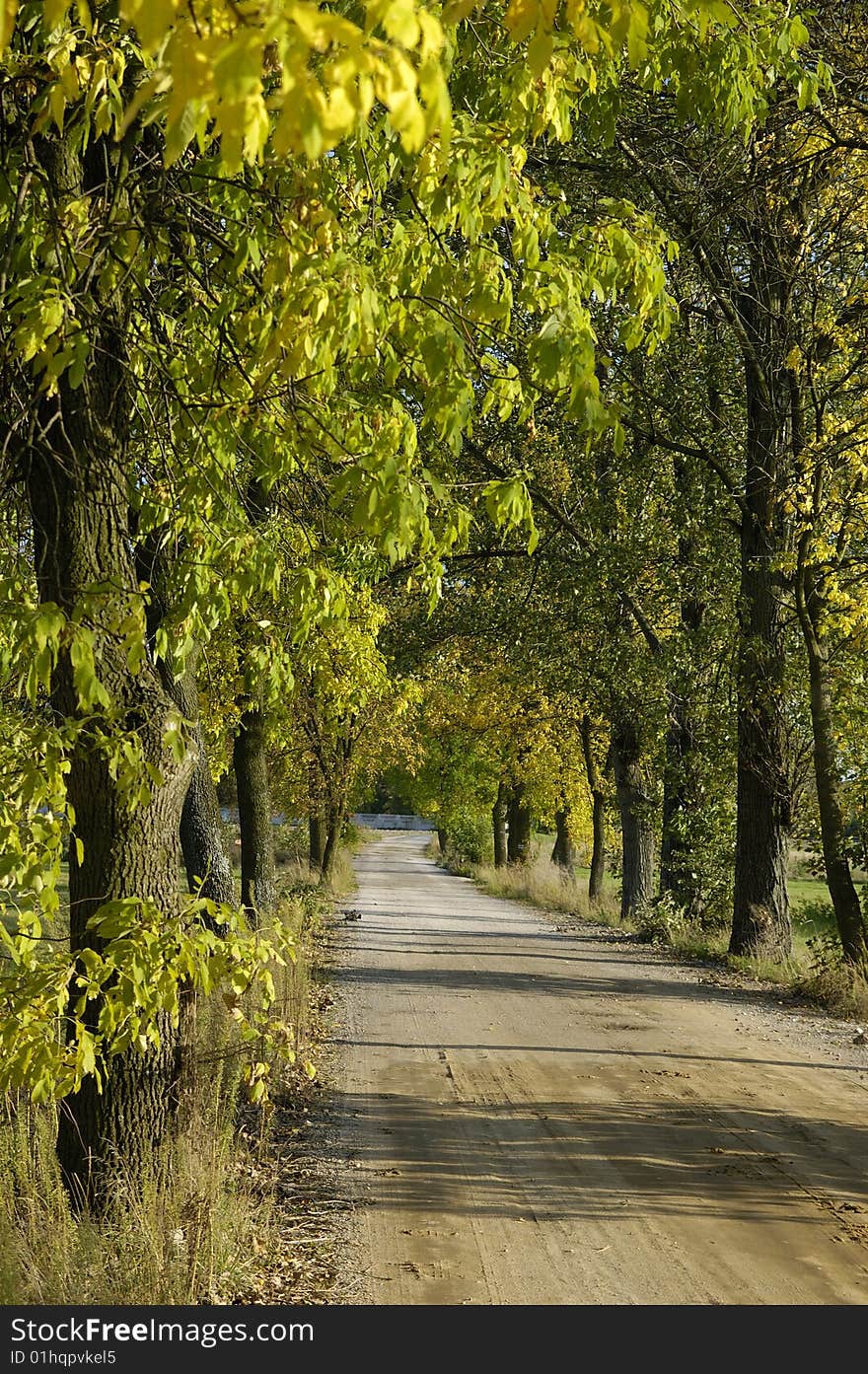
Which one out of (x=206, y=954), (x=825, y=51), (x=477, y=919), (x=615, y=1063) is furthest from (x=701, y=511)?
(x=206, y=954)

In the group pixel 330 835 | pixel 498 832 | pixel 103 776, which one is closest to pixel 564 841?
pixel 498 832

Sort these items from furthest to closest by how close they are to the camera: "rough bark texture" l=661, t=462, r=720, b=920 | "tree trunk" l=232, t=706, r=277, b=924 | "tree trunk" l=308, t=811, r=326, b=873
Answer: "tree trunk" l=308, t=811, r=326, b=873, "rough bark texture" l=661, t=462, r=720, b=920, "tree trunk" l=232, t=706, r=277, b=924

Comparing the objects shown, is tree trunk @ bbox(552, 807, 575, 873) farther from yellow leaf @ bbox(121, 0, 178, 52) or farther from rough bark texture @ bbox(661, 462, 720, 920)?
yellow leaf @ bbox(121, 0, 178, 52)

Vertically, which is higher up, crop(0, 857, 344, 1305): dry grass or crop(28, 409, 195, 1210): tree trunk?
crop(28, 409, 195, 1210): tree trunk

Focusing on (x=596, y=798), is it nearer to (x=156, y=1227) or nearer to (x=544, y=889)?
(x=544, y=889)

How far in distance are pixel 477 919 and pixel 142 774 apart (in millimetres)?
20000

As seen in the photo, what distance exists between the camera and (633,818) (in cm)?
2353

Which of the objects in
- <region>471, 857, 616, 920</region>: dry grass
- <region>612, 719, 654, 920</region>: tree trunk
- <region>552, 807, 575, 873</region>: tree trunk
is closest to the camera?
<region>612, 719, 654, 920</region>: tree trunk

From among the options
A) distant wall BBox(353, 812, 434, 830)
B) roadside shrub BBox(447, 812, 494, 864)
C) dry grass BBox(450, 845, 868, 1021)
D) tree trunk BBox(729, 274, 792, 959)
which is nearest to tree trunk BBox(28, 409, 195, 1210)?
dry grass BBox(450, 845, 868, 1021)

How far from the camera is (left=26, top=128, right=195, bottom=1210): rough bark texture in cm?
507

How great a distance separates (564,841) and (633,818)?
19834 millimetres

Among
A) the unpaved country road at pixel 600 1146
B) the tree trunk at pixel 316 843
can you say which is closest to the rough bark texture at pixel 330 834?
the tree trunk at pixel 316 843

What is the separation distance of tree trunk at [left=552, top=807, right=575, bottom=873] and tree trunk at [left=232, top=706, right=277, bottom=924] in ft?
85.8
